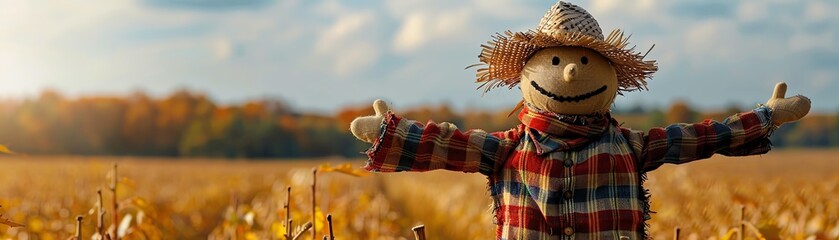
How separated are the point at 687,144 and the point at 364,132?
0.87 meters

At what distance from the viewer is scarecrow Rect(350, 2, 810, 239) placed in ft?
7.11

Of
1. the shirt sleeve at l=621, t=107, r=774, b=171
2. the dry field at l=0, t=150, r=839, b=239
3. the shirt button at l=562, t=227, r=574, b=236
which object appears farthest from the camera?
the dry field at l=0, t=150, r=839, b=239

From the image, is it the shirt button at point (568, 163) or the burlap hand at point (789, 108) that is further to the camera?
the burlap hand at point (789, 108)

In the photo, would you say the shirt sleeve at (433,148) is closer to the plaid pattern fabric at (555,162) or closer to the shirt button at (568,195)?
the plaid pattern fabric at (555,162)

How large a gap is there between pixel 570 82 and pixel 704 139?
447 millimetres

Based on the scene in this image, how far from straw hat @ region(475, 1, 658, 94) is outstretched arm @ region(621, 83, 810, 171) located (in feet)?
0.53

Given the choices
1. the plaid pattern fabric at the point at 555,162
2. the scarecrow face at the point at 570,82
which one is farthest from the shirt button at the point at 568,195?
the scarecrow face at the point at 570,82

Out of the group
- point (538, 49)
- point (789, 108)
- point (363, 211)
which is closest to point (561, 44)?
point (538, 49)

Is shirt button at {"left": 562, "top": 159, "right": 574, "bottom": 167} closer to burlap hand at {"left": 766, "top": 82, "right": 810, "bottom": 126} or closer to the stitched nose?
the stitched nose

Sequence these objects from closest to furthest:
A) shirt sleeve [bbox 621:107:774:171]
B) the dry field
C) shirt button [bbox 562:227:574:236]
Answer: shirt button [bbox 562:227:574:236]
shirt sleeve [bbox 621:107:774:171]
the dry field

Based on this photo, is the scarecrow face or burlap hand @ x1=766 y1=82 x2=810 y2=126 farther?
burlap hand @ x1=766 y1=82 x2=810 y2=126

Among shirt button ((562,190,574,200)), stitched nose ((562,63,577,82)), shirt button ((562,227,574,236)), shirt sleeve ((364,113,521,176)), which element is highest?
stitched nose ((562,63,577,82))

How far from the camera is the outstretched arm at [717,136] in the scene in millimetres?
2350

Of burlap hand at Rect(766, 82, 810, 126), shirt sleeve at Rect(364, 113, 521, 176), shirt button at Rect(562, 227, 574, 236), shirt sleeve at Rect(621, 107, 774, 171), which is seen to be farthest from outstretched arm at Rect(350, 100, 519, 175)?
burlap hand at Rect(766, 82, 810, 126)
